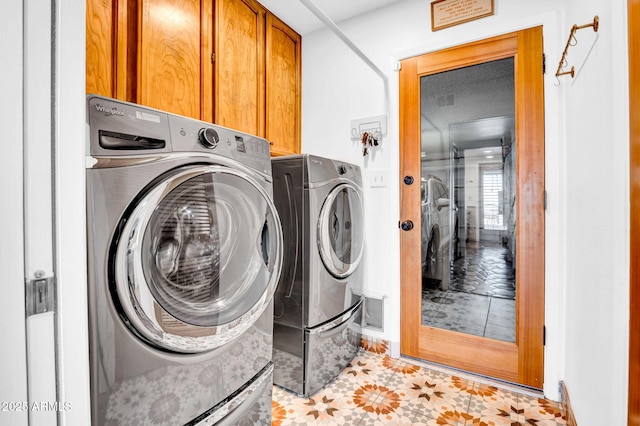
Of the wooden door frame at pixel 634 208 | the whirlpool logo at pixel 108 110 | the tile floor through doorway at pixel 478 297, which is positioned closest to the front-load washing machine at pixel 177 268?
the whirlpool logo at pixel 108 110

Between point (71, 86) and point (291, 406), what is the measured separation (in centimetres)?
166

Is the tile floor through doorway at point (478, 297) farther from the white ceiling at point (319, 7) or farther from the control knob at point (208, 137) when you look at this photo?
the white ceiling at point (319, 7)

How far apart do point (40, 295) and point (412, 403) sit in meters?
1.69

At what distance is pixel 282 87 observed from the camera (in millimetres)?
2363

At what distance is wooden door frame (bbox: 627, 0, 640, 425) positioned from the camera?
2.32 ft

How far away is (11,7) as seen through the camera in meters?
0.53

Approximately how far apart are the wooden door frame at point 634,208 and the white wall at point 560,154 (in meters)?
0.05

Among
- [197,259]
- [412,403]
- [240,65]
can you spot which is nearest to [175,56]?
[240,65]

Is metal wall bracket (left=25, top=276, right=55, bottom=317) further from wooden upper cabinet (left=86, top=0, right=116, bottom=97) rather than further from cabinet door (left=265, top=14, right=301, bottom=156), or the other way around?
cabinet door (left=265, top=14, right=301, bottom=156)

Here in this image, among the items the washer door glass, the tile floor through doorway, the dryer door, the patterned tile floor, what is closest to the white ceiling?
the washer door glass

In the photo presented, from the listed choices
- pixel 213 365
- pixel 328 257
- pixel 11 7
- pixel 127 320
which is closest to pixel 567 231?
pixel 328 257

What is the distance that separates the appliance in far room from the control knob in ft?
2.15

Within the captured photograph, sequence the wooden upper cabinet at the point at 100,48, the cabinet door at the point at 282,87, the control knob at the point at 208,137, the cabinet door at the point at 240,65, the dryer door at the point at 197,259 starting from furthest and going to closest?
the cabinet door at the point at 282,87
the cabinet door at the point at 240,65
the wooden upper cabinet at the point at 100,48
the control knob at the point at 208,137
the dryer door at the point at 197,259

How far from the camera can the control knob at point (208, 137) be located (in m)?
1.04
